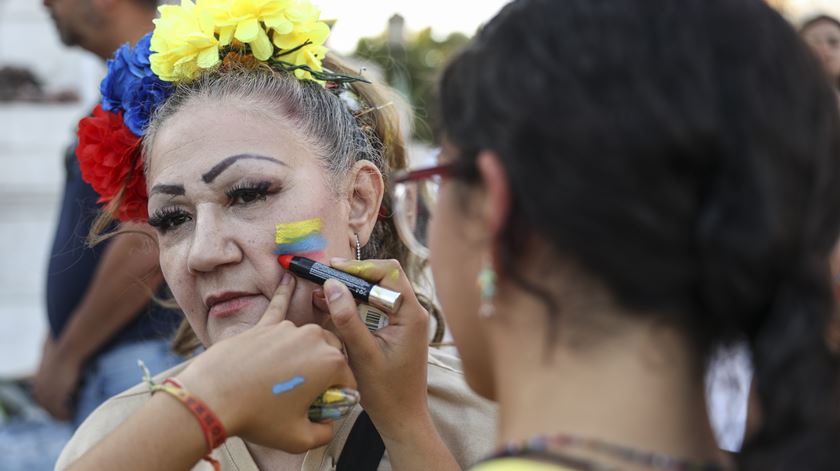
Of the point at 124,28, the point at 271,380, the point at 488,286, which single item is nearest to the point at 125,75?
the point at 271,380

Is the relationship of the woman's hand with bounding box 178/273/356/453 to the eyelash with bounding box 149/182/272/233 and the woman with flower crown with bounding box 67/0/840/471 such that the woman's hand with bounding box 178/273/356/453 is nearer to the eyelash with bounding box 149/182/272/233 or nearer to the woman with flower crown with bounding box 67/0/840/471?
the eyelash with bounding box 149/182/272/233

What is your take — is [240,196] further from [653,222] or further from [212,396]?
[653,222]

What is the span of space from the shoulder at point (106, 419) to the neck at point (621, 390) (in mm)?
1318

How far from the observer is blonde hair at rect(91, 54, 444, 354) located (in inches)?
82.4

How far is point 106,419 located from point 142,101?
74cm

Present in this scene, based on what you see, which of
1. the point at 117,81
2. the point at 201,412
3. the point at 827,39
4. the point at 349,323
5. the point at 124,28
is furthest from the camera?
the point at 827,39

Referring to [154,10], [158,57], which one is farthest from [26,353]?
[158,57]

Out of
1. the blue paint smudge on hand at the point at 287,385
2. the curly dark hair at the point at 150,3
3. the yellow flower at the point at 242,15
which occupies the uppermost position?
the yellow flower at the point at 242,15

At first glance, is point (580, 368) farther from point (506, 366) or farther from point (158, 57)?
point (158, 57)

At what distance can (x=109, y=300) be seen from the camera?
318 cm

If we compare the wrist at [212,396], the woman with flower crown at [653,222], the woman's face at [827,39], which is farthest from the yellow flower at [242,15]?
the woman's face at [827,39]

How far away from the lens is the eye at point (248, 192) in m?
1.95

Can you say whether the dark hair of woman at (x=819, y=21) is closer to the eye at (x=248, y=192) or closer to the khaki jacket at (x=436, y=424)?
the khaki jacket at (x=436, y=424)

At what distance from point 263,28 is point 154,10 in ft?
4.93
